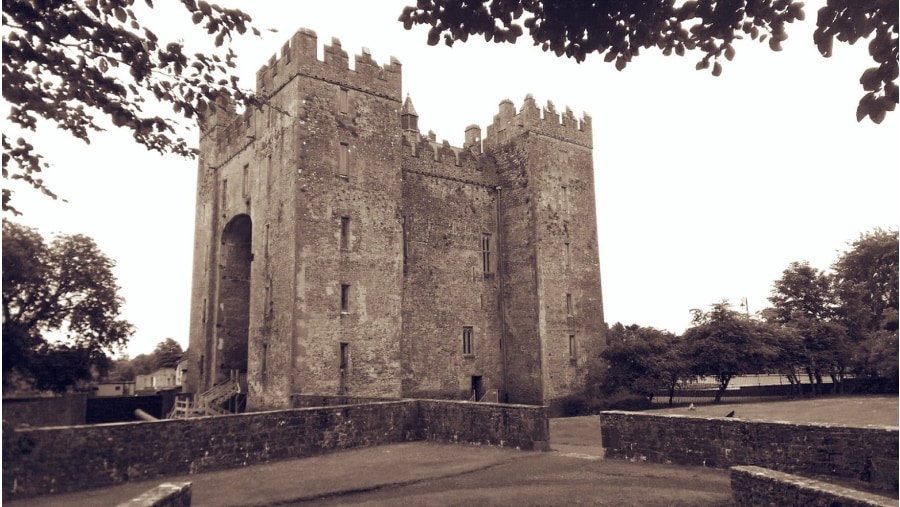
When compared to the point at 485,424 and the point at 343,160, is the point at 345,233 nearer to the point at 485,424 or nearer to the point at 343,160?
the point at 343,160

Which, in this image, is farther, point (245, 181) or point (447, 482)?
point (245, 181)

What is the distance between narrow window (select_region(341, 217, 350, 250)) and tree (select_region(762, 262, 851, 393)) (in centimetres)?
2461

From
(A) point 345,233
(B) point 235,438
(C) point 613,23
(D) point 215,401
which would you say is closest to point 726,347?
(A) point 345,233

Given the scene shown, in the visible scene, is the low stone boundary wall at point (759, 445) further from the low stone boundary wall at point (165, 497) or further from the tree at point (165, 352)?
the tree at point (165, 352)

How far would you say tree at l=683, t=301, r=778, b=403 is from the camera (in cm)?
3030

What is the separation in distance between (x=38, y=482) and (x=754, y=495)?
11.4 m

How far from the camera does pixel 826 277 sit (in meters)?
40.9

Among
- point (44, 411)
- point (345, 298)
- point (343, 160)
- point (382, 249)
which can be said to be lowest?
point (44, 411)

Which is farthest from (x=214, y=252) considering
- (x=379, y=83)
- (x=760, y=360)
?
(x=760, y=360)

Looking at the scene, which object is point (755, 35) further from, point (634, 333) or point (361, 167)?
point (634, 333)

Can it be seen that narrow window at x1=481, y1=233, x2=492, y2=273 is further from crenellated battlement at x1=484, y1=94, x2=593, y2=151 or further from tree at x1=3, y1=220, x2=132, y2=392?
tree at x1=3, y1=220, x2=132, y2=392

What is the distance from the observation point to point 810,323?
119ft

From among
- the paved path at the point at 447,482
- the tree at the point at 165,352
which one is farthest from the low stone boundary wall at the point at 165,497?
the tree at the point at 165,352

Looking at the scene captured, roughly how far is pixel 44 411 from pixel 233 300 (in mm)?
15958
